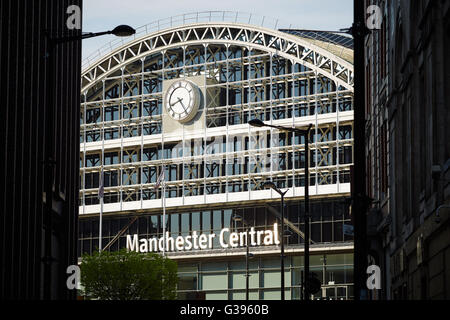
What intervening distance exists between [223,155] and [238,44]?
42.5 ft

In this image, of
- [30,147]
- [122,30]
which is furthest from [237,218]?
[122,30]

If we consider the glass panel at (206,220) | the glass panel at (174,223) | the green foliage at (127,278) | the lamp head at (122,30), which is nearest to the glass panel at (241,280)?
the glass panel at (206,220)

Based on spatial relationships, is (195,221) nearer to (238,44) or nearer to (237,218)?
(237,218)

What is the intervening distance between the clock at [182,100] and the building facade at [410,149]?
6427 cm

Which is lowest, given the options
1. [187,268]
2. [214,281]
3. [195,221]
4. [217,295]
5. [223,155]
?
[217,295]

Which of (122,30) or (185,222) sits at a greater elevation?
(185,222)

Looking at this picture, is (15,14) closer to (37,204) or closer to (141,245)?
(37,204)

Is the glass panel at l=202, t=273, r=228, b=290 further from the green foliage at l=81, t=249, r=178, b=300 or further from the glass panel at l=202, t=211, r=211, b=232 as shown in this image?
the green foliage at l=81, t=249, r=178, b=300

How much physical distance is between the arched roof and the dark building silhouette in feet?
189

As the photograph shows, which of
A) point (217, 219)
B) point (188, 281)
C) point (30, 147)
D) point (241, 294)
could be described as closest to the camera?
point (30, 147)

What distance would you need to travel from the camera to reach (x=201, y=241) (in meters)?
113

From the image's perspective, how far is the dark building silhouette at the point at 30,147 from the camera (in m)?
41.3

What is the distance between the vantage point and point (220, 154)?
364ft

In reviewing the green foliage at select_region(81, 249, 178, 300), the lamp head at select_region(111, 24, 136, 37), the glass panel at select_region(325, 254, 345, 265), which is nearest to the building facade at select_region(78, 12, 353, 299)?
the glass panel at select_region(325, 254, 345, 265)
